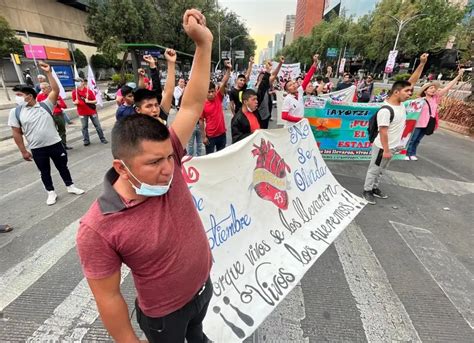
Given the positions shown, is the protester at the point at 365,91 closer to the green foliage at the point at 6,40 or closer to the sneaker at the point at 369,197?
the sneaker at the point at 369,197

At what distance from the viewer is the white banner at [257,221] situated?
85.6 inches

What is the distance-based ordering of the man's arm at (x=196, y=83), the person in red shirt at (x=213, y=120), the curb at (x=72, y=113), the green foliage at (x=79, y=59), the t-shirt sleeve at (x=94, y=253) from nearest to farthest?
the t-shirt sleeve at (x=94, y=253), the man's arm at (x=196, y=83), the person in red shirt at (x=213, y=120), the curb at (x=72, y=113), the green foliage at (x=79, y=59)

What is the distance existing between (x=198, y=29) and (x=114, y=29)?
112 feet

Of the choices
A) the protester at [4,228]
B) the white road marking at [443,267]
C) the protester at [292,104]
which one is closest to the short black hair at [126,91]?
the protester at [4,228]

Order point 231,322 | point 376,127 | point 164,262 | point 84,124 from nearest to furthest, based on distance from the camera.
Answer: point 164,262 < point 231,322 < point 376,127 < point 84,124

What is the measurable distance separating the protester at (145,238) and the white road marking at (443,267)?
2.63m

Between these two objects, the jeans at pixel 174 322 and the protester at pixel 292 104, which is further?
the protester at pixel 292 104

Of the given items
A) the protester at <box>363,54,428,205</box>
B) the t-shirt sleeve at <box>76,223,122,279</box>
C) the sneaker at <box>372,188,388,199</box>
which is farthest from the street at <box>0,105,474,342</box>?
the t-shirt sleeve at <box>76,223,122,279</box>

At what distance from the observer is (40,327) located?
223cm

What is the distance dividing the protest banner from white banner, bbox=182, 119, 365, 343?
9.99ft

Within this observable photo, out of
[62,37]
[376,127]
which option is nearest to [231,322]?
[376,127]

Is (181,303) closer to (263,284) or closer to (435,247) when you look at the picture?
(263,284)

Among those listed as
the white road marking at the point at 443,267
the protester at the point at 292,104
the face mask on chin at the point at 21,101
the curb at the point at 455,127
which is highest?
the face mask on chin at the point at 21,101

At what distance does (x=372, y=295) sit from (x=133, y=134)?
2672 mm
